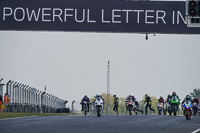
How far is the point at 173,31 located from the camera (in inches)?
1204

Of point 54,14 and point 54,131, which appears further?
point 54,14

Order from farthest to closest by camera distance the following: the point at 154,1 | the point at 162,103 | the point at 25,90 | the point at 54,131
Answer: the point at 162,103 → the point at 25,90 → the point at 154,1 → the point at 54,131

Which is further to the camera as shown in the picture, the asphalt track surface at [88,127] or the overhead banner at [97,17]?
the overhead banner at [97,17]

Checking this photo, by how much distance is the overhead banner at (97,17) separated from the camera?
99.5 ft

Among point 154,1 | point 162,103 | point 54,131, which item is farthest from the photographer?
point 162,103

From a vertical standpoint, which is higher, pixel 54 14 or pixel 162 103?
pixel 54 14

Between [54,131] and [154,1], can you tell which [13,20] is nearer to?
[154,1]

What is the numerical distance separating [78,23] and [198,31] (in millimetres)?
5794

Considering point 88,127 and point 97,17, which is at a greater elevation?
point 97,17

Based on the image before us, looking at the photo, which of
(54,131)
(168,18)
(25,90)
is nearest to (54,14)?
(168,18)

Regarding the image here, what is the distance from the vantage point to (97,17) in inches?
1196

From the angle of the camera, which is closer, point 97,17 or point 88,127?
point 88,127

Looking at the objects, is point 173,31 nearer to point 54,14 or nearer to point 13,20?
point 54,14

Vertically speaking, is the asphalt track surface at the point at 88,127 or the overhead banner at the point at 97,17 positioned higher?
the overhead banner at the point at 97,17
